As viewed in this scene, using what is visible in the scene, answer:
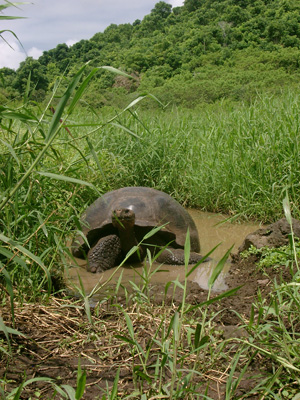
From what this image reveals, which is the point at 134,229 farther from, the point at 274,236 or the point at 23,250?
the point at 23,250

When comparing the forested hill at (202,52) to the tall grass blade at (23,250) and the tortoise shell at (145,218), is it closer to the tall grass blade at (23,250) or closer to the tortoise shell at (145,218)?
the tortoise shell at (145,218)

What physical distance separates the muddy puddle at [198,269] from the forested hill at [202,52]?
15.0m

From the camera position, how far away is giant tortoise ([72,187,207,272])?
4266mm

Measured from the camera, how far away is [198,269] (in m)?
4.16

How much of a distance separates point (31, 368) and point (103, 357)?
307 mm

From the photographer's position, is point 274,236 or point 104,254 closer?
point 274,236

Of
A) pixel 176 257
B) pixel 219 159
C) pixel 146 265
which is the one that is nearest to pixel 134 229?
pixel 176 257

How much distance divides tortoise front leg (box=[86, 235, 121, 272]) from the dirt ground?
1.50m

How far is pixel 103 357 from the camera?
1954 millimetres

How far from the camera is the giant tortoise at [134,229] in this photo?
4.27 meters

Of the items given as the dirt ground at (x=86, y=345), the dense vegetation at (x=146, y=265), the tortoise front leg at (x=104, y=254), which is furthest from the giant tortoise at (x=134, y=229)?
the dirt ground at (x=86, y=345)

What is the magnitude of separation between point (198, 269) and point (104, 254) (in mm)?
903

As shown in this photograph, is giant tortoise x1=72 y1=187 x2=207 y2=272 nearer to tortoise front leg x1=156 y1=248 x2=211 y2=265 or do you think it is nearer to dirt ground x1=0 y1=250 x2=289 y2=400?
tortoise front leg x1=156 y1=248 x2=211 y2=265

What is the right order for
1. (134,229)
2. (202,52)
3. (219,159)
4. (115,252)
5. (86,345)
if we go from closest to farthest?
(86,345) → (115,252) → (134,229) → (219,159) → (202,52)
